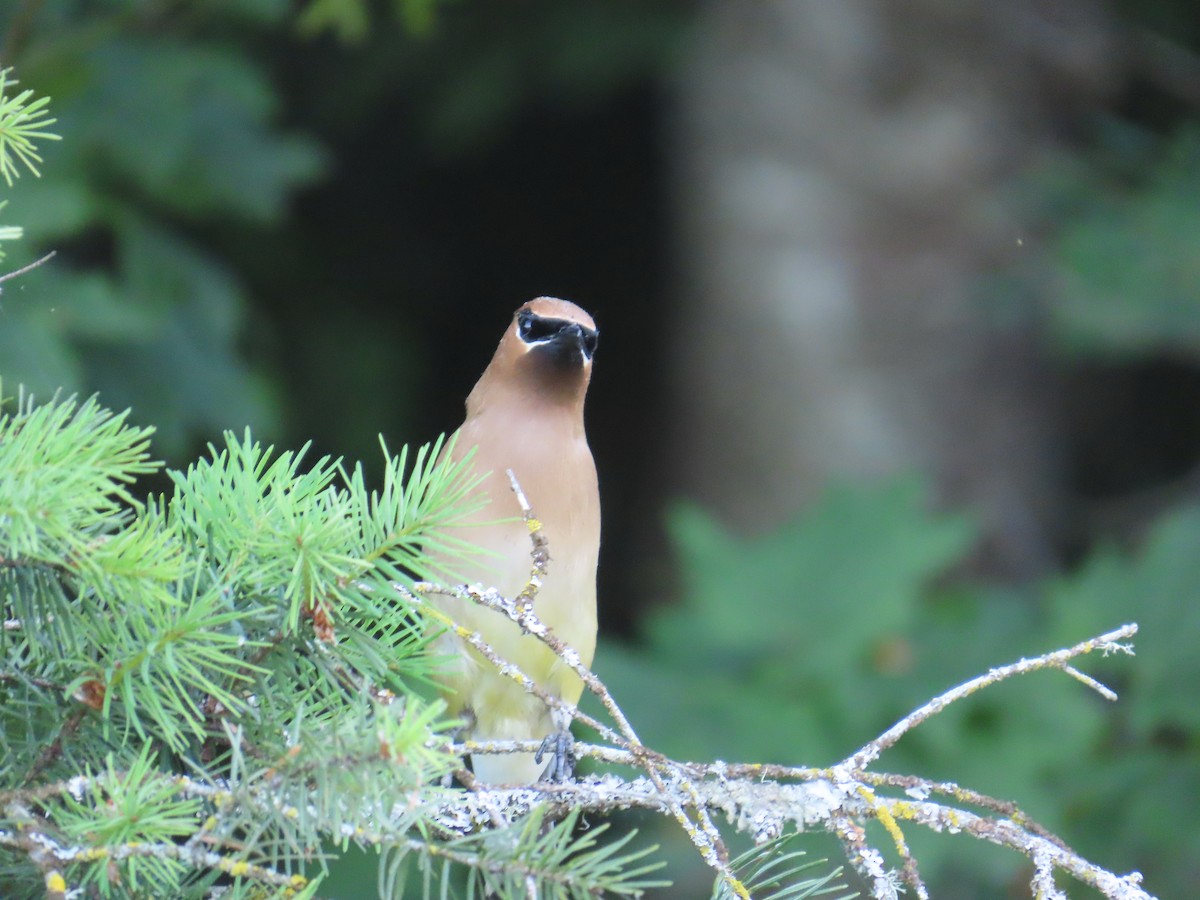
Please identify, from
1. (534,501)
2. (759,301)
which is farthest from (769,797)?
(759,301)

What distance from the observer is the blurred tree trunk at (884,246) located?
602cm

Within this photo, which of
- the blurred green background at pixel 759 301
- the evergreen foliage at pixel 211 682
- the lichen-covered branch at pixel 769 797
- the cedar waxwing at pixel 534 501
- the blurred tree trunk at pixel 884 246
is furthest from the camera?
the blurred tree trunk at pixel 884 246

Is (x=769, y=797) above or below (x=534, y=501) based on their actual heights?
below

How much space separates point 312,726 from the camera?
4.34ft

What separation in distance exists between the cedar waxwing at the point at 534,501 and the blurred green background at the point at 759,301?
126 centimetres

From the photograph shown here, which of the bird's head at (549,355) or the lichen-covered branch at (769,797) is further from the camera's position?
the bird's head at (549,355)

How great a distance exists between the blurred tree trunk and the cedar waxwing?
327 cm

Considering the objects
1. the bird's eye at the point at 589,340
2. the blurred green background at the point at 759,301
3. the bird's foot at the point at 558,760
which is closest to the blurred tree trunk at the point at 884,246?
the blurred green background at the point at 759,301

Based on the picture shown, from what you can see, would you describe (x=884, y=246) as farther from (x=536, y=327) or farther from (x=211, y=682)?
(x=211, y=682)

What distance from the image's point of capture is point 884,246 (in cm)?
611

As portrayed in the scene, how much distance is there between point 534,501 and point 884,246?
12.5 ft

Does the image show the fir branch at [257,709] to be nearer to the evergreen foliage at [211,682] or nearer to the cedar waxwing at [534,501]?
the evergreen foliage at [211,682]

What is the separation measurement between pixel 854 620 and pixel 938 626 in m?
0.40

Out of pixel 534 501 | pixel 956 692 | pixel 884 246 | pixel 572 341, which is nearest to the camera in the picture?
pixel 956 692
